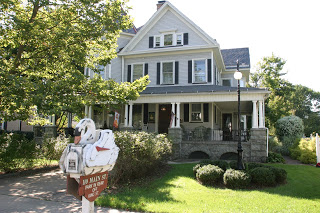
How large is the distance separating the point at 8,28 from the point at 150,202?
8559 millimetres

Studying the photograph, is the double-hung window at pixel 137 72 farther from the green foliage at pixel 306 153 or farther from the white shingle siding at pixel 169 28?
the green foliage at pixel 306 153

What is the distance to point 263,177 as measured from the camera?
26.3ft

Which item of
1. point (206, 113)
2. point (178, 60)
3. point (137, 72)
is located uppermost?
point (178, 60)

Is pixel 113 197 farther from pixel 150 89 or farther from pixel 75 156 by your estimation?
pixel 150 89

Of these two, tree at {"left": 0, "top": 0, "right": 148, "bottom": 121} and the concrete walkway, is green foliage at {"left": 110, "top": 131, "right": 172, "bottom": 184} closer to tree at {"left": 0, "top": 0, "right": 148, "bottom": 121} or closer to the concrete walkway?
the concrete walkway

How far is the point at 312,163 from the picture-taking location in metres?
→ 12.9

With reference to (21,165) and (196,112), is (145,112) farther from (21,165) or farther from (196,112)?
(21,165)

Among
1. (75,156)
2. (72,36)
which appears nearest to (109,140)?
(75,156)

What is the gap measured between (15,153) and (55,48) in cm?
468

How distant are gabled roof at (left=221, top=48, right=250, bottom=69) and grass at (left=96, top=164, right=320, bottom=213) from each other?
47.9 ft

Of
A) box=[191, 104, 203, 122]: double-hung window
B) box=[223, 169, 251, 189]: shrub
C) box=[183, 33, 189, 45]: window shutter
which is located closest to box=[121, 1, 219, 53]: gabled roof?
box=[183, 33, 189, 45]: window shutter

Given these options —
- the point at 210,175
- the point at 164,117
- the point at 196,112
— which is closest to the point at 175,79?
the point at 196,112

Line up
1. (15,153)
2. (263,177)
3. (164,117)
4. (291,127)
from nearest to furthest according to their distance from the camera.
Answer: (263,177) < (15,153) < (164,117) < (291,127)

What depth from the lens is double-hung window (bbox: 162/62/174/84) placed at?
17.3 meters
